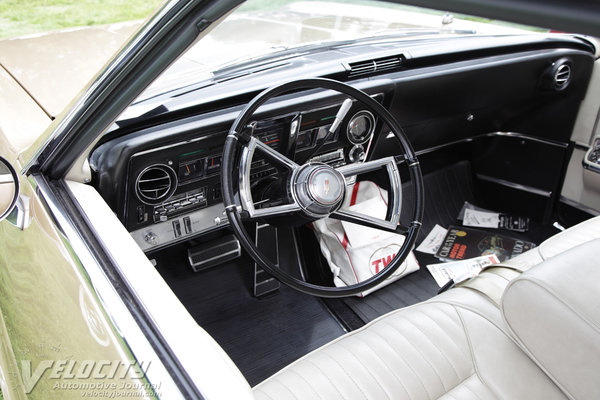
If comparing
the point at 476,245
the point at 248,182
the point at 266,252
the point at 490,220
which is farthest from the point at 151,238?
the point at 490,220

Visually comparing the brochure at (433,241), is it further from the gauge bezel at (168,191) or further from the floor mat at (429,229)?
the gauge bezel at (168,191)

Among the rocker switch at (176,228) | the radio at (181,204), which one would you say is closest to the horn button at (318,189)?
the radio at (181,204)

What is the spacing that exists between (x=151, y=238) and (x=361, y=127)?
3.07ft

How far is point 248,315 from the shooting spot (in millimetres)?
2258

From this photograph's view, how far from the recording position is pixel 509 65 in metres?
2.38

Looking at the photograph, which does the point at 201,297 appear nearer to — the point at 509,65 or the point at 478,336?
the point at 478,336

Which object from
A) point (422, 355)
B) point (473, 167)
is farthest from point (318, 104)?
point (473, 167)

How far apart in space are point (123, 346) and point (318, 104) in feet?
4.01

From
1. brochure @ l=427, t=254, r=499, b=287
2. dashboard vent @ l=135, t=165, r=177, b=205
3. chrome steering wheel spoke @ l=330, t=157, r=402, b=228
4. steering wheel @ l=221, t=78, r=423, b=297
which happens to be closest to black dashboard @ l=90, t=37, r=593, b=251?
dashboard vent @ l=135, t=165, r=177, b=205

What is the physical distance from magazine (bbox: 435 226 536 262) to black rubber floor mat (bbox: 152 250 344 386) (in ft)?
2.68

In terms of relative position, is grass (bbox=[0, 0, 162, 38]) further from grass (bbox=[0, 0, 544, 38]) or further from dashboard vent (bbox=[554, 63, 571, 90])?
dashboard vent (bbox=[554, 63, 571, 90])

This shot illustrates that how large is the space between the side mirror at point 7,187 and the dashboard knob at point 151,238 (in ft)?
2.06

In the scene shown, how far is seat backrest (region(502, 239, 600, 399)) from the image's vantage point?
3.31 ft

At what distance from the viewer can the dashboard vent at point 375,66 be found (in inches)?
78.0
